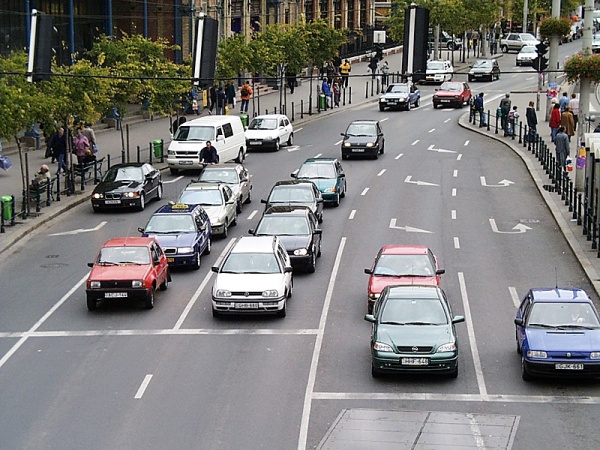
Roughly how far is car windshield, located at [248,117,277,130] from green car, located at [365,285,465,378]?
3065 cm

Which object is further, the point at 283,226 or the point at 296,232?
the point at 283,226

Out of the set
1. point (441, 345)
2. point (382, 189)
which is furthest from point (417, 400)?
point (382, 189)

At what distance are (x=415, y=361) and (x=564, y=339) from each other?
269cm

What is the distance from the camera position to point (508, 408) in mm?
19281

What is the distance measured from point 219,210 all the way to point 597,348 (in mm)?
15758

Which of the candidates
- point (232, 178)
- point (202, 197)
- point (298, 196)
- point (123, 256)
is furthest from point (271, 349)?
point (232, 178)

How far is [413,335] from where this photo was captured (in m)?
20.8

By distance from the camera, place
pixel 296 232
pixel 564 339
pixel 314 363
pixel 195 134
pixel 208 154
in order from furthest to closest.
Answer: pixel 195 134 < pixel 208 154 < pixel 296 232 < pixel 314 363 < pixel 564 339

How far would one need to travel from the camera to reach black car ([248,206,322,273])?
95.1 feet

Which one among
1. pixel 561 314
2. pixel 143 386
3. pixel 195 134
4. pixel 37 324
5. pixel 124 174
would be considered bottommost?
pixel 143 386

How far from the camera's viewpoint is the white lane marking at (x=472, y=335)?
20719mm

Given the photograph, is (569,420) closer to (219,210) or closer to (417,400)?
(417,400)

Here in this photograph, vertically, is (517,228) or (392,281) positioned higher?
(392,281)

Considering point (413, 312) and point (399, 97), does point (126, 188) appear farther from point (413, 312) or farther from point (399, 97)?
point (399, 97)
